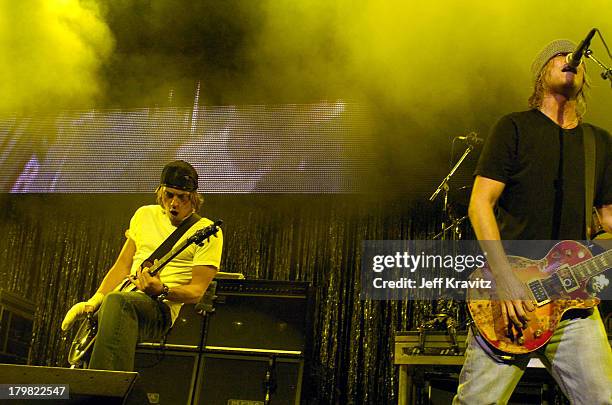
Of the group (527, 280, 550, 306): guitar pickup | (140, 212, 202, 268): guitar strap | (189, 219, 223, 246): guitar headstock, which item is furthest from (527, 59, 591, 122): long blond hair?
(140, 212, 202, 268): guitar strap

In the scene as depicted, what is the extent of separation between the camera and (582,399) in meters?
2.28

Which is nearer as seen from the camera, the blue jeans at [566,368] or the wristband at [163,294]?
the blue jeans at [566,368]

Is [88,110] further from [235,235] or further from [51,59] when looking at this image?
[235,235]

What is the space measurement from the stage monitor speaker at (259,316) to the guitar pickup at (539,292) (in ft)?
8.31

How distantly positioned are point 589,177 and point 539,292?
50cm

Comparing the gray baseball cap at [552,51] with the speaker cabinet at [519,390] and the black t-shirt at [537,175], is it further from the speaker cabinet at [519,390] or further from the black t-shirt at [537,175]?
the speaker cabinet at [519,390]

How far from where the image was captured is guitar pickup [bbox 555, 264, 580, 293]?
93.7 inches

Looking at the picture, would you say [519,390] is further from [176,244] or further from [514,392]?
[176,244]

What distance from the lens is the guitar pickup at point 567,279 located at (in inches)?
93.7

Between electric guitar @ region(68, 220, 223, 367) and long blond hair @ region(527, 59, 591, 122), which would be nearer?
long blond hair @ region(527, 59, 591, 122)

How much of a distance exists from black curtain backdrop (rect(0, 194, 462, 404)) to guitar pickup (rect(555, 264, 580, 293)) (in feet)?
11.6

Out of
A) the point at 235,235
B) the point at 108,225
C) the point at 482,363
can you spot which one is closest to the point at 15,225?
the point at 108,225

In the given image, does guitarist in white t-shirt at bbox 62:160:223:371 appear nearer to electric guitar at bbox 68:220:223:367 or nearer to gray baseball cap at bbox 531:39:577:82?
electric guitar at bbox 68:220:223:367

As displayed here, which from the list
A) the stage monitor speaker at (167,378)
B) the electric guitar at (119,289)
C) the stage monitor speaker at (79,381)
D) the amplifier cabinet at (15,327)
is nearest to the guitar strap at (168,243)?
the electric guitar at (119,289)
